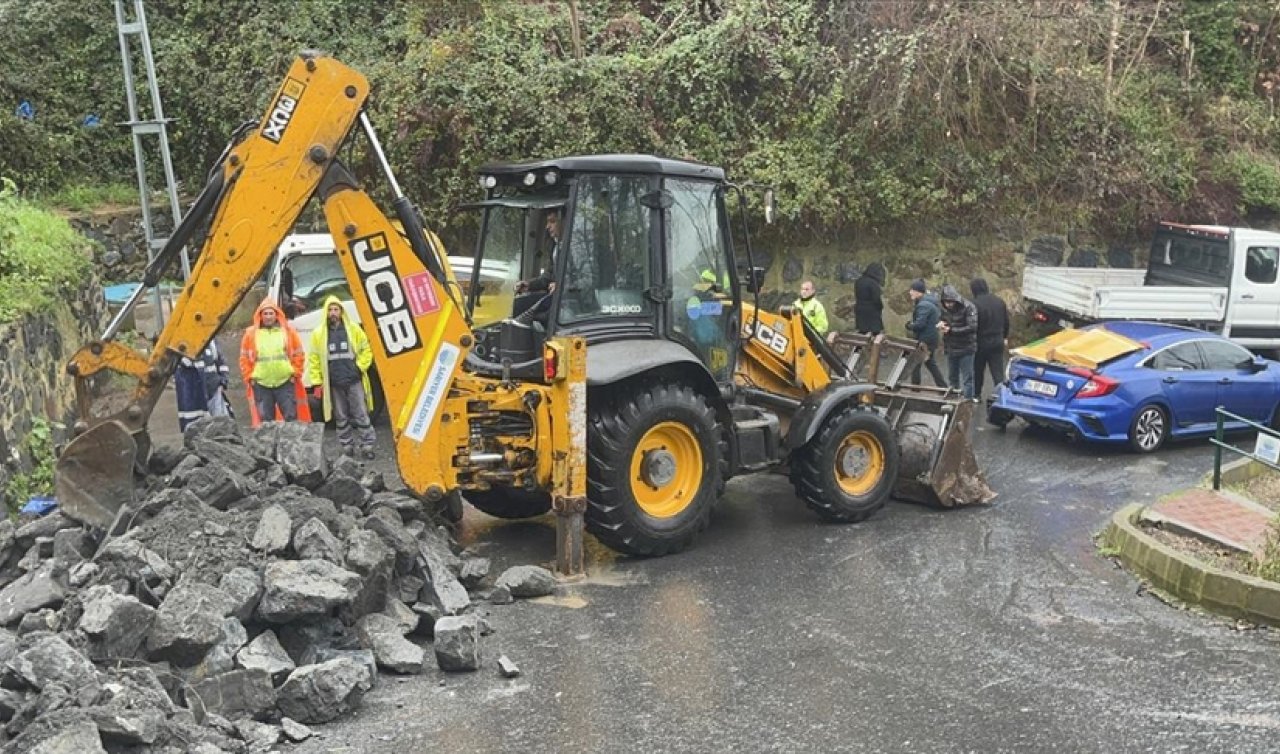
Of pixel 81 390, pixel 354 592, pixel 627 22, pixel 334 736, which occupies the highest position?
pixel 627 22

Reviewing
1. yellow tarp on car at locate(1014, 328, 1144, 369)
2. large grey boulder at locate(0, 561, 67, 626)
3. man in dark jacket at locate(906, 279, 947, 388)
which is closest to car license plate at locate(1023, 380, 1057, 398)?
yellow tarp on car at locate(1014, 328, 1144, 369)

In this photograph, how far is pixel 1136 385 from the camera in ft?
38.7

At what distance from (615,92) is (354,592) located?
11053 millimetres

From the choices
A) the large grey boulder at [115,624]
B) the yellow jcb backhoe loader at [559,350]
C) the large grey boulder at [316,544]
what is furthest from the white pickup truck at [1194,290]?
the large grey boulder at [115,624]

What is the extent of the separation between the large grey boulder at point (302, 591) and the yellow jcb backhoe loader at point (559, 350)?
1.26m

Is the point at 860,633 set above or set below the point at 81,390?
below

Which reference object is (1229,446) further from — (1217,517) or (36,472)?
(36,472)

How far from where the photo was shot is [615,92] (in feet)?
52.8

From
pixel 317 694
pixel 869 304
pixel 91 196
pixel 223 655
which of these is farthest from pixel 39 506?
pixel 91 196

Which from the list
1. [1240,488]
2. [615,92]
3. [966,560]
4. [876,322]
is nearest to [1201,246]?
[876,322]

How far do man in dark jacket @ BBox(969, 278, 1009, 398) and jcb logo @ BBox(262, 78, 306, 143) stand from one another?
8.74 m

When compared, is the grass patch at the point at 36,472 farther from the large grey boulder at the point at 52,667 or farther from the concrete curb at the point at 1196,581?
the concrete curb at the point at 1196,581

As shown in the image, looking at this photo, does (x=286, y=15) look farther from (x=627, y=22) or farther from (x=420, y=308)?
(x=420, y=308)

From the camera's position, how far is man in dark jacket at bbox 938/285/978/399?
1334cm
